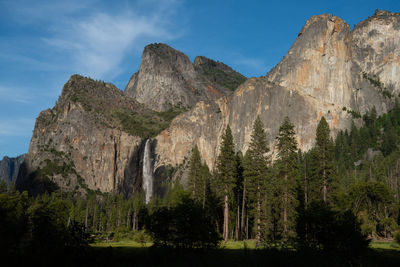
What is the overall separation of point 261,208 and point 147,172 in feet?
377

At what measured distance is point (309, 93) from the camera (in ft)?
405

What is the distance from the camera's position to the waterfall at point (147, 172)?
472ft

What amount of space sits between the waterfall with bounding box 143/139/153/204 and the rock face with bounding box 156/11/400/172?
6434mm

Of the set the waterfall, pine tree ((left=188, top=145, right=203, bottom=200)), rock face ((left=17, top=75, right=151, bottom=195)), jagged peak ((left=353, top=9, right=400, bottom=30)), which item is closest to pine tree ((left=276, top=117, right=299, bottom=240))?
pine tree ((left=188, top=145, right=203, bottom=200))

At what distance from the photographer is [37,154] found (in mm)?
171375

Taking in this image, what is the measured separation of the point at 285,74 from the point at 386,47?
52828mm

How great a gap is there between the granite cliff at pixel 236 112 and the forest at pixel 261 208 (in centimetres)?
1613

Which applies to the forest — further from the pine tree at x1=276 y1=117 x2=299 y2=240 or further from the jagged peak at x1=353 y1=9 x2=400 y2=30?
the jagged peak at x1=353 y1=9 x2=400 y2=30

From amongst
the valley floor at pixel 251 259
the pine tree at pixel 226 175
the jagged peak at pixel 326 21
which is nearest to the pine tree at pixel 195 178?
the pine tree at pixel 226 175

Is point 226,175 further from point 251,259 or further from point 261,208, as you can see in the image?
point 251,259

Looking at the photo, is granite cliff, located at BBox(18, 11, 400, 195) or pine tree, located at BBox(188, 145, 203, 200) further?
granite cliff, located at BBox(18, 11, 400, 195)

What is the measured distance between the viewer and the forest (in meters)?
10.8

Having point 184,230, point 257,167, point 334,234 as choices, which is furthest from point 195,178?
point 334,234

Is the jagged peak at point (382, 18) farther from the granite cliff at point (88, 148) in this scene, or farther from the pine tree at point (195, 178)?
the pine tree at point (195, 178)
